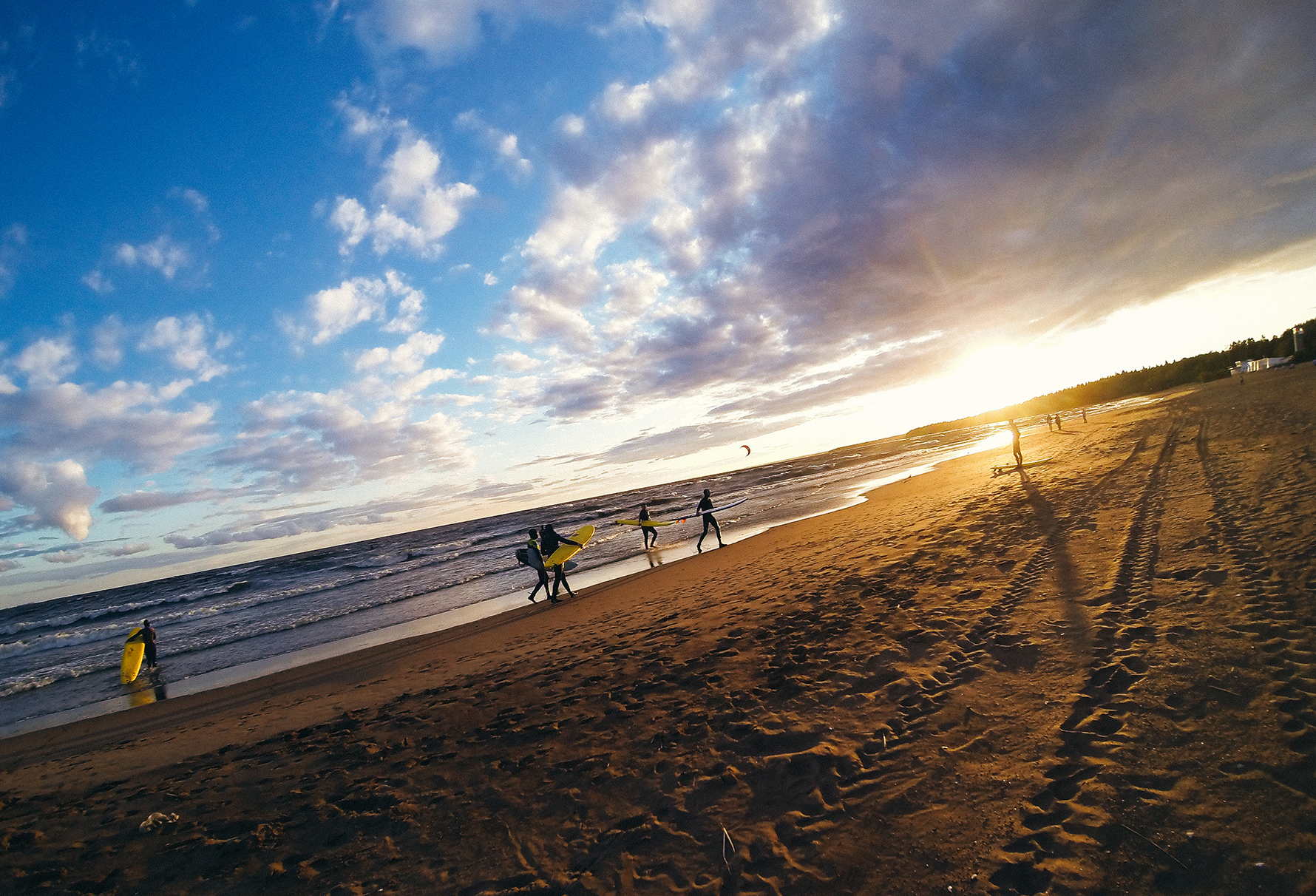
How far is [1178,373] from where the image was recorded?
68500 mm

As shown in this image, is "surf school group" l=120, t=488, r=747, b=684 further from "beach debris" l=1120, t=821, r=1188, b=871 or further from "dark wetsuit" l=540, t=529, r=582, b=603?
"beach debris" l=1120, t=821, r=1188, b=871

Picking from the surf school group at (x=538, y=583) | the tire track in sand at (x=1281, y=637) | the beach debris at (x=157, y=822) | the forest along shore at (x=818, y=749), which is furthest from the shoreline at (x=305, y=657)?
the tire track in sand at (x=1281, y=637)

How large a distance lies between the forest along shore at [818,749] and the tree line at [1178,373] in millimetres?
35893

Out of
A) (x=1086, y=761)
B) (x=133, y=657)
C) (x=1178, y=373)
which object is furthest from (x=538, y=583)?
(x=1178, y=373)

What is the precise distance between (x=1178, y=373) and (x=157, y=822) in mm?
98513

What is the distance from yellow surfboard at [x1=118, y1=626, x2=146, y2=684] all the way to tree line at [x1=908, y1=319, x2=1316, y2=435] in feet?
157

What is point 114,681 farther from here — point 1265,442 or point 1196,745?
point 1265,442

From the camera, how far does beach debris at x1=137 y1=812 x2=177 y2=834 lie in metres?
6.13

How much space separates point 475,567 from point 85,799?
78.8ft

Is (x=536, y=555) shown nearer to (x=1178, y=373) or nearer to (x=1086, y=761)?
(x=1086, y=761)

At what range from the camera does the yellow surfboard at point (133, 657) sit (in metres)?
15.5

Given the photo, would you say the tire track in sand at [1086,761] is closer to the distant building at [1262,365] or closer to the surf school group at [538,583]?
the surf school group at [538,583]


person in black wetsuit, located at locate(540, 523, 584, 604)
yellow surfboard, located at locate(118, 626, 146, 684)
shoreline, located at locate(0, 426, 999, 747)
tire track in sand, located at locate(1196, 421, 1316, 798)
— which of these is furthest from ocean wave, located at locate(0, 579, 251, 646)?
tire track in sand, located at locate(1196, 421, 1316, 798)

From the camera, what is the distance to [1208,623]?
243 inches
